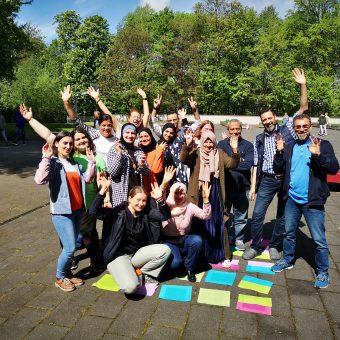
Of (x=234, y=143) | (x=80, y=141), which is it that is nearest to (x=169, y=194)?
(x=234, y=143)

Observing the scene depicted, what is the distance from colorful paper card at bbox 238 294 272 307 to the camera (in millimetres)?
3816

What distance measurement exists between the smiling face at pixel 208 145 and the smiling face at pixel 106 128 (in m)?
1.43

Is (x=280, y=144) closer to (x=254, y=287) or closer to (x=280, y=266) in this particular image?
(x=280, y=266)

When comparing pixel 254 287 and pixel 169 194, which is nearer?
pixel 254 287

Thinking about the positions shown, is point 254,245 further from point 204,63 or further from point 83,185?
point 204,63

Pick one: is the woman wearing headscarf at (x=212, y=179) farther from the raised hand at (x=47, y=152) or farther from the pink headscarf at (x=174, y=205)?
the raised hand at (x=47, y=152)

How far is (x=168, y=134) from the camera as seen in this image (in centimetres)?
543

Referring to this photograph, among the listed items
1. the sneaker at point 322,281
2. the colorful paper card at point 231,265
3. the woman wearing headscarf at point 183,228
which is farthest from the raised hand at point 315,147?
the colorful paper card at point 231,265

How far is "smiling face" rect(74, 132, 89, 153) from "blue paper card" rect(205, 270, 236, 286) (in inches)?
93.9

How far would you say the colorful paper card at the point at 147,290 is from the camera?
404 centimetres

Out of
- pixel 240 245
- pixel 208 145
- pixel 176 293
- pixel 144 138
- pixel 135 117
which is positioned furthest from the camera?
pixel 135 117

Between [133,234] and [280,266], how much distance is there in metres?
2.13

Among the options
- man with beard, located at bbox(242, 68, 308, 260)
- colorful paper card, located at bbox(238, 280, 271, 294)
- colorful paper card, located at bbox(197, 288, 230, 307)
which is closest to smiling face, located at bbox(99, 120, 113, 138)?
man with beard, located at bbox(242, 68, 308, 260)

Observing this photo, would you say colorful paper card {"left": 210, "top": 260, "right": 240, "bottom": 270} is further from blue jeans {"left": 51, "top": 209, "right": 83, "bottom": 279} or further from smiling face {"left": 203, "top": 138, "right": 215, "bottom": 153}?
blue jeans {"left": 51, "top": 209, "right": 83, "bottom": 279}
